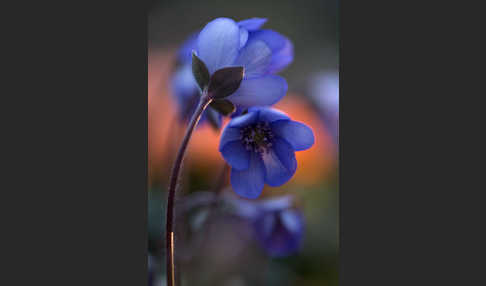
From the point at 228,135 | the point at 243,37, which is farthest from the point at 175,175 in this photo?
the point at 243,37

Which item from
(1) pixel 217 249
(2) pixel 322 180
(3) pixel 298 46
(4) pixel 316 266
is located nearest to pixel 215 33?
(3) pixel 298 46

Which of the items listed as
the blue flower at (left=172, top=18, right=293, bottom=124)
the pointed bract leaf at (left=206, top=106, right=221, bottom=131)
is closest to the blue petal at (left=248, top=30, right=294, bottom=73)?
the blue flower at (left=172, top=18, right=293, bottom=124)

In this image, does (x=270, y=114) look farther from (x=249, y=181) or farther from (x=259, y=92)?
(x=249, y=181)

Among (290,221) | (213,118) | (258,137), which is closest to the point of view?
(258,137)

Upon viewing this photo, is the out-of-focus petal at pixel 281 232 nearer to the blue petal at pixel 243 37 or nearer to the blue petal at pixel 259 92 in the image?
the blue petal at pixel 259 92

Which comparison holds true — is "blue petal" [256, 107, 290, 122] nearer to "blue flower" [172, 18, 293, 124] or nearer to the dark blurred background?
"blue flower" [172, 18, 293, 124]

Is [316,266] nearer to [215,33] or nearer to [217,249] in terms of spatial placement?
[217,249]

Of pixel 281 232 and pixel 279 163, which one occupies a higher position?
pixel 279 163
